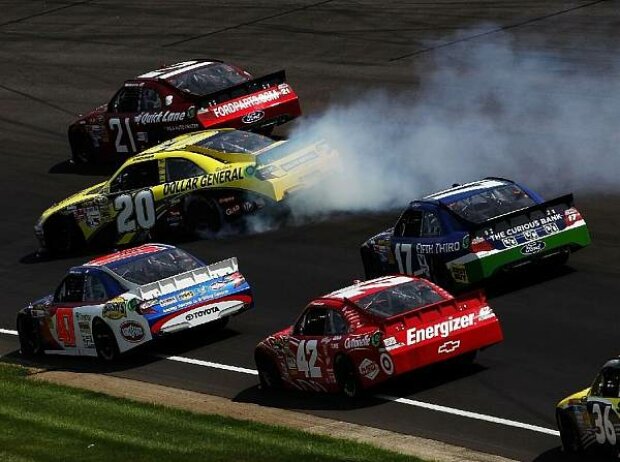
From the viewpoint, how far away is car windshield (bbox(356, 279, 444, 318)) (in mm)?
18531

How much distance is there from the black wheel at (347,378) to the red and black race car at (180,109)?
13089mm

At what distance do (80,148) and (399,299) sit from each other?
51.0 ft

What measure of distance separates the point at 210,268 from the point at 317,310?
2.93 metres

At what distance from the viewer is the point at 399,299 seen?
61.4ft

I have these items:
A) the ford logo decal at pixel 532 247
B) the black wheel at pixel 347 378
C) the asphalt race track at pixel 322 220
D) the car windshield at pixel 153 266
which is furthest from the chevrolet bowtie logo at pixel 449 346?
the car windshield at pixel 153 266

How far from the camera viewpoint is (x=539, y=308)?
21203 mm

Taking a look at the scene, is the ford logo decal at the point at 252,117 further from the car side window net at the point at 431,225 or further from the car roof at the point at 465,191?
the car side window net at the point at 431,225

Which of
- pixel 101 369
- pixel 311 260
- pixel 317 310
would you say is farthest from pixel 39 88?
pixel 317 310

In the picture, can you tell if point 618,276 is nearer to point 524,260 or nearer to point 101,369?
point 524,260

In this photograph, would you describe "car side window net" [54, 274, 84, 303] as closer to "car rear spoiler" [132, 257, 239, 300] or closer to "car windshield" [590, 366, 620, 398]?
"car rear spoiler" [132, 257, 239, 300]

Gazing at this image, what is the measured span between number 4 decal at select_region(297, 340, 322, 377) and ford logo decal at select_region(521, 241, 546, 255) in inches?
162

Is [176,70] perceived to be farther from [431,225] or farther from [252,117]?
[431,225]

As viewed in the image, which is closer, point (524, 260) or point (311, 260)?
point (524, 260)

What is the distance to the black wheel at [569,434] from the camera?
15391 mm
